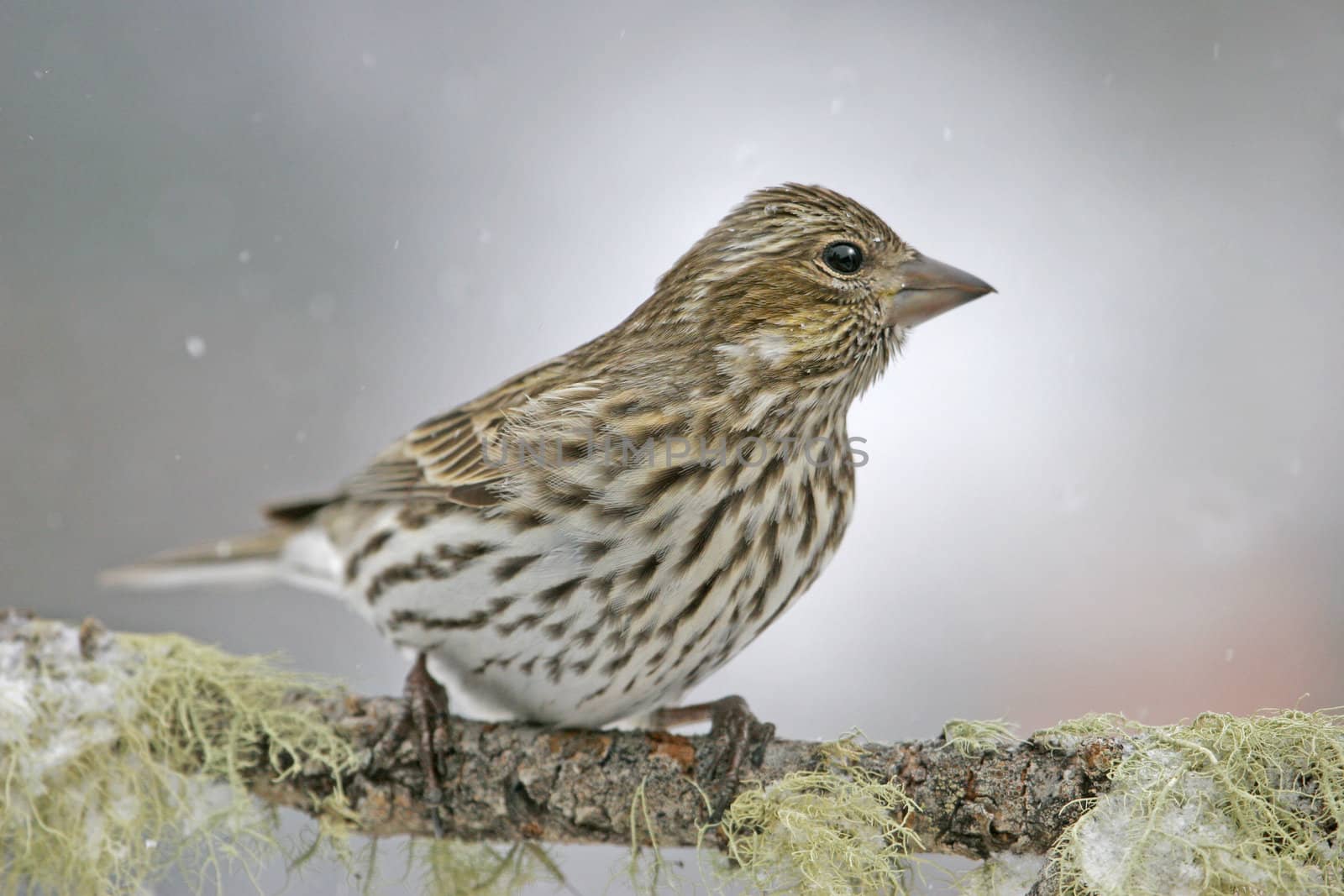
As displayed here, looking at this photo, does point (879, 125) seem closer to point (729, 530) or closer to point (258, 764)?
point (729, 530)

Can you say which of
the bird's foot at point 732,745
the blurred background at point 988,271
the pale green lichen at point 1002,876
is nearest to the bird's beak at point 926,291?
the bird's foot at point 732,745

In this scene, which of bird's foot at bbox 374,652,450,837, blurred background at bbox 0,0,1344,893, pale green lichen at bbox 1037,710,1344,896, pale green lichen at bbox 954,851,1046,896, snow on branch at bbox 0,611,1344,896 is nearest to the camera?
pale green lichen at bbox 1037,710,1344,896

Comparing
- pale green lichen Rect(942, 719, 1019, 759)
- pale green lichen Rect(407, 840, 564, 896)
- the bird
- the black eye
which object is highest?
the black eye

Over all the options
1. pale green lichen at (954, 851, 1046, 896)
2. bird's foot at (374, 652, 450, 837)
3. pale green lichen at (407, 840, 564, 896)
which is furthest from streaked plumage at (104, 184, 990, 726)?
pale green lichen at (954, 851, 1046, 896)

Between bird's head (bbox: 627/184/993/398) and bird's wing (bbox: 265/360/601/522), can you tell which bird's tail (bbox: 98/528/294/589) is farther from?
bird's head (bbox: 627/184/993/398)

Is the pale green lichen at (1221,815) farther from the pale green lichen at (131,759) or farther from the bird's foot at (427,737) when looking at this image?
the pale green lichen at (131,759)

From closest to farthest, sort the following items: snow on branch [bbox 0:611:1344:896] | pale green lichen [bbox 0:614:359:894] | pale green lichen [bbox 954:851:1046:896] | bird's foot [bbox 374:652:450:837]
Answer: snow on branch [bbox 0:611:1344:896] < pale green lichen [bbox 954:851:1046:896] < pale green lichen [bbox 0:614:359:894] < bird's foot [bbox 374:652:450:837]

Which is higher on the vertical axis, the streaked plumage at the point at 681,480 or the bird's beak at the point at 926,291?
the bird's beak at the point at 926,291
